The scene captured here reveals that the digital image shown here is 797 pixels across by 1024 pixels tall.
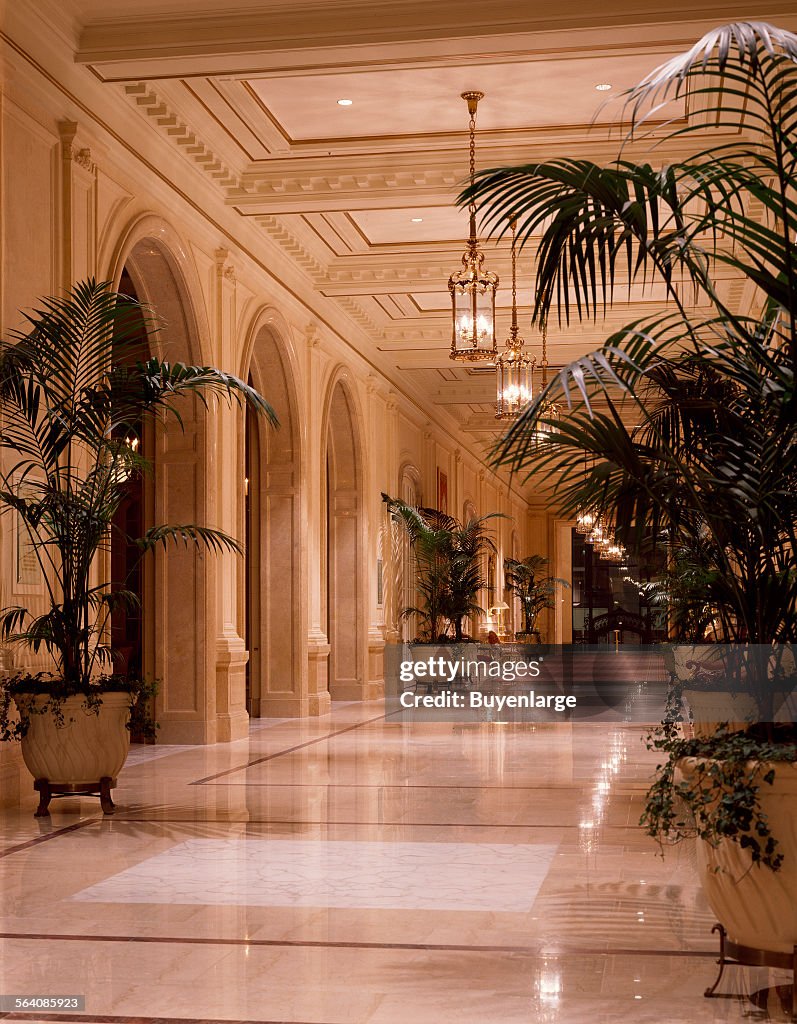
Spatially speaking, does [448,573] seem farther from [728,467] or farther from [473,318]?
[728,467]

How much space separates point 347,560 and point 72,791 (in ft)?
33.8

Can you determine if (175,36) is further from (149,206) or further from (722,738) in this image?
(722,738)

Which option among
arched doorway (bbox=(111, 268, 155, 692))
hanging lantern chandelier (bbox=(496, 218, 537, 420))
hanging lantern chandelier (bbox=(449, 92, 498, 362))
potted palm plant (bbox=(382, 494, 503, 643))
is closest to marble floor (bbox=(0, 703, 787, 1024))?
arched doorway (bbox=(111, 268, 155, 692))

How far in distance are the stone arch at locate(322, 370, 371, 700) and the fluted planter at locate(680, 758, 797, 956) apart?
13686 mm

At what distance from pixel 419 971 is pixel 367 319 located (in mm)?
13320

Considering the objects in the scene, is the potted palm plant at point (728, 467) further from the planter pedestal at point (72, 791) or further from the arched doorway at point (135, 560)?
the arched doorway at point (135, 560)

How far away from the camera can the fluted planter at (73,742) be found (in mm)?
6941

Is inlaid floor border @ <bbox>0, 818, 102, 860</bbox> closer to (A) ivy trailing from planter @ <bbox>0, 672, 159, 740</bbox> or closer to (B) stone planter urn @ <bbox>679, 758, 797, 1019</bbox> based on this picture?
(A) ivy trailing from planter @ <bbox>0, 672, 159, 740</bbox>

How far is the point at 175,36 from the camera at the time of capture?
8.15 meters

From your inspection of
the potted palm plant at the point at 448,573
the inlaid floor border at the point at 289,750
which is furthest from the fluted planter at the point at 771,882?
the potted palm plant at the point at 448,573

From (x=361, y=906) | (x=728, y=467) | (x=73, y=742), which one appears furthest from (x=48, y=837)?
(x=728, y=467)

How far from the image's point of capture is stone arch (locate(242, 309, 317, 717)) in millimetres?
14109

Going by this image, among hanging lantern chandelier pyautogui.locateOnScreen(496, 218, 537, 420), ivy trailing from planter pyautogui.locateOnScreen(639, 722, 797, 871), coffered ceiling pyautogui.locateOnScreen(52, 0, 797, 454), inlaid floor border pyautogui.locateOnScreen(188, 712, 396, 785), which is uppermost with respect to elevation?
coffered ceiling pyautogui.locateOnScreen(52, 0, 797, 454)

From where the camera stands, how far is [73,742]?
6973 mm
